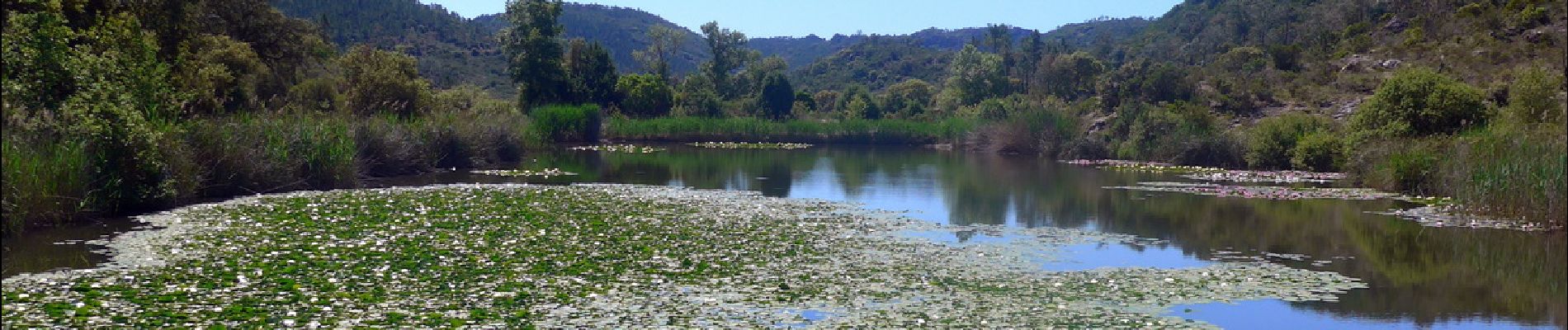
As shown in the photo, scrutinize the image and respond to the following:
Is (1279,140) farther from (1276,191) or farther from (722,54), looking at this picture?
(722,54)

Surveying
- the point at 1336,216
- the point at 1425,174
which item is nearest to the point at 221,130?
the point at 1336,216

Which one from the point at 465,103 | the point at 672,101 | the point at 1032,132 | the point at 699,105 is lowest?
the point at 1032,132

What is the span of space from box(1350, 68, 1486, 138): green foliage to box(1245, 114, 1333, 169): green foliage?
7.67 m

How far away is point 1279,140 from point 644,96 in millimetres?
48738

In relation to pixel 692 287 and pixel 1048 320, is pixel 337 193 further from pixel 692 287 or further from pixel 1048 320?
pixel 1048 320

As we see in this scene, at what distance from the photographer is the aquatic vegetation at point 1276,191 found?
2958 cm

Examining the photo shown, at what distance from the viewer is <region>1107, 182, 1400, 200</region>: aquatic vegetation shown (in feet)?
97.0

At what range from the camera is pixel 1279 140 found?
43750mm

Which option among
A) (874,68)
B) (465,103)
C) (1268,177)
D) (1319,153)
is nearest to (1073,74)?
(465,103)

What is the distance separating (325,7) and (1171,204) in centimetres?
10111

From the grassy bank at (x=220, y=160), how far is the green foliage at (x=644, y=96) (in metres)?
39.9

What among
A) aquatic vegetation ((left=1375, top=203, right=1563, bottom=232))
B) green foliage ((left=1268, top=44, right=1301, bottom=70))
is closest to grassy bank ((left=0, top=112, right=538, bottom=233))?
aquatic vegetation ((left=1375, top=203, right=1563, bottom=232))

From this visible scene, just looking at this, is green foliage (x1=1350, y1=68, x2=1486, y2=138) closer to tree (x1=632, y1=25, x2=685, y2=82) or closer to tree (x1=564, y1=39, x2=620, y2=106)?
tree (x1=564, y1=39, x2=620, y2=106)

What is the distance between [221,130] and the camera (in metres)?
25.2
